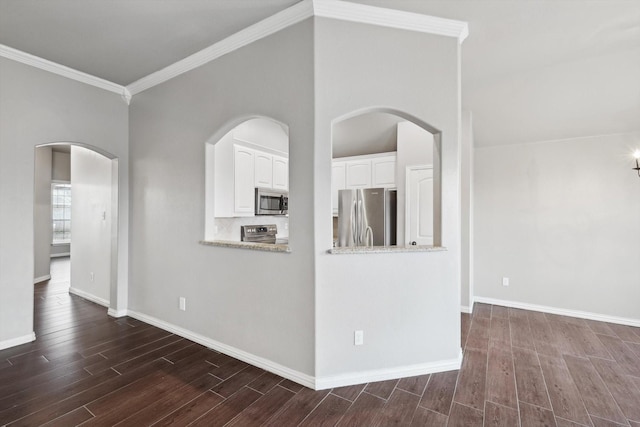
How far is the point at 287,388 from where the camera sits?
89.6 inches

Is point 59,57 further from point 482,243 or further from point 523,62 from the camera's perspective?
point 482,243

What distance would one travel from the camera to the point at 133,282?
12.4ft

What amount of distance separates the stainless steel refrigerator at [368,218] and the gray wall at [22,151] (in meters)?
3.55

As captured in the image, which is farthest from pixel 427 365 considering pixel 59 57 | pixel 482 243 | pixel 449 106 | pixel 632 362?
pixel 59 57

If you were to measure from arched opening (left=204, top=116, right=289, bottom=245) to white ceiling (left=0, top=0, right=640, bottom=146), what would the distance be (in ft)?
3.08

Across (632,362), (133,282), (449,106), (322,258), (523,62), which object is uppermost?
(523,62)

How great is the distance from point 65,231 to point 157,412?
9.58 m

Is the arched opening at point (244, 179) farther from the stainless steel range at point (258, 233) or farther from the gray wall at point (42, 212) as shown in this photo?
the gray wall at point (42, 212)

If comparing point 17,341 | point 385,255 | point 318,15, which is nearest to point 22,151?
point 17,341

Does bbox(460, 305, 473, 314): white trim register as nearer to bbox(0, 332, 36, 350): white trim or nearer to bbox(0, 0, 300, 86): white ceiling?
bbox(0, 0, 300, 86): white ceiling

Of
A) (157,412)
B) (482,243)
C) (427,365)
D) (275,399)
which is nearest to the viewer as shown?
(157,412)

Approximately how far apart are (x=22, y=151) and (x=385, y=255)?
3732 millimetres

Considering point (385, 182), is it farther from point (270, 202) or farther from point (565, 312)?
point (565, 312)

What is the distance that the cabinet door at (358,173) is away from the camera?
5.08 meters
